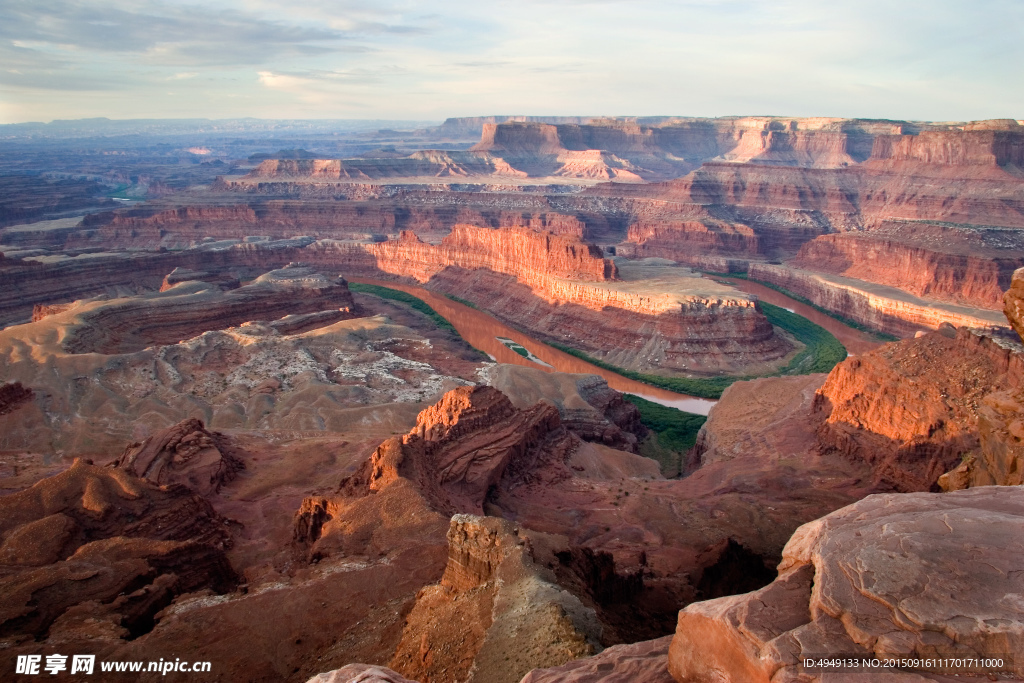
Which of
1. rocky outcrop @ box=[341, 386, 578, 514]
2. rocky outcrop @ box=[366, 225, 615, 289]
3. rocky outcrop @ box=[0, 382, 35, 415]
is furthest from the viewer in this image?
rocky outcrop @ box=[366, 225, 615, 289]

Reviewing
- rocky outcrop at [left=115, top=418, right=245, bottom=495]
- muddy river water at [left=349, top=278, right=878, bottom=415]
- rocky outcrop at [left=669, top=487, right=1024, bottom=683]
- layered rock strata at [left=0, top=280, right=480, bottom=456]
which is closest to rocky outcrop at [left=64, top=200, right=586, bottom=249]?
muddy river water at [left=349, top=278, right=878, bottom=415]

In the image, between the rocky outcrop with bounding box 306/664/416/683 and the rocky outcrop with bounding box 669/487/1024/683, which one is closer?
the rocky outcrop with bounding box 669/487/1024/683

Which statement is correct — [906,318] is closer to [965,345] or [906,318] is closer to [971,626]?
[965,345]

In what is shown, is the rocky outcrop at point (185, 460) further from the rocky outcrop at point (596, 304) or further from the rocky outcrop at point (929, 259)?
the rocky outcrop at point (929, 259)

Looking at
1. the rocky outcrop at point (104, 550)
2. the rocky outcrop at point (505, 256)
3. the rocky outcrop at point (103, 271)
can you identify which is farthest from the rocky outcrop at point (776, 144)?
the rocky outcrop at point (104, 550)

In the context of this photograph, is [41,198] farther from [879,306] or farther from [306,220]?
[879,306]

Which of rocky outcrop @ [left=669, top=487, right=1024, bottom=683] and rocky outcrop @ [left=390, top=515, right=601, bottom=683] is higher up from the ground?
rocky outcrop @ [left=669, top=487, right=1024, bottom=683]

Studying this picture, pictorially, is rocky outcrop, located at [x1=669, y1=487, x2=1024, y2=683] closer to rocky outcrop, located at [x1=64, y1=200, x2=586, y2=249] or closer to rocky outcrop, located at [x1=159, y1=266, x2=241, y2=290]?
rocky outcrop, located at [x1=159, y1=266, x2=241, y2=290]

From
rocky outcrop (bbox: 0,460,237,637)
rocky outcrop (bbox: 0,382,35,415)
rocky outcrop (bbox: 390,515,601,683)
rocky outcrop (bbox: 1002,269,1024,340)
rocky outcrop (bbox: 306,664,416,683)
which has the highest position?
rocky outcrop (bbox: 1002,269,1024,340)
